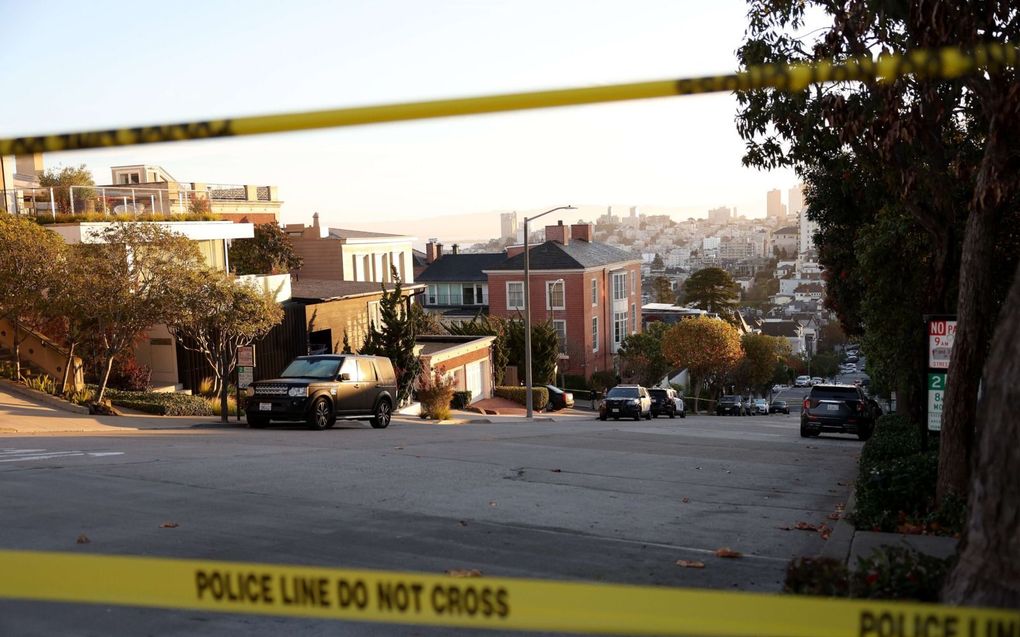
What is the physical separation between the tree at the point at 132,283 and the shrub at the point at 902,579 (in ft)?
65.2

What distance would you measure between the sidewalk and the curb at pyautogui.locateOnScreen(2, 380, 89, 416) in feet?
0.53

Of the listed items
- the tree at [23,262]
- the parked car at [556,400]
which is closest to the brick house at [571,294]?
the parked car at [556,400]

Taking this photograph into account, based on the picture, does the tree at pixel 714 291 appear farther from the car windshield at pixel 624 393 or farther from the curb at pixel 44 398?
the curb at pixel 44 398

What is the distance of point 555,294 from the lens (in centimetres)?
6312

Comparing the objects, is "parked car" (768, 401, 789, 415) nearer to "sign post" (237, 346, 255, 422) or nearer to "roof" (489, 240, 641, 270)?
"roof" (489, 240, 641, 270)

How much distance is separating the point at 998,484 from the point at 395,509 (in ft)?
22.2

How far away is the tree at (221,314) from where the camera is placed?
2370cm

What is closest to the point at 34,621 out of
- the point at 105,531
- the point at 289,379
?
the point at 105,531

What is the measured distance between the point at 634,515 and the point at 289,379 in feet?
40.7

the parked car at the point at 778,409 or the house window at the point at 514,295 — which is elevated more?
the house window at the point at 514,295

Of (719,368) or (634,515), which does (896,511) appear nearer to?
(634,515)

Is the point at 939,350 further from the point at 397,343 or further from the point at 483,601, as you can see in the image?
the point at 397,343

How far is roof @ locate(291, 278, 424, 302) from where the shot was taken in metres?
36.6

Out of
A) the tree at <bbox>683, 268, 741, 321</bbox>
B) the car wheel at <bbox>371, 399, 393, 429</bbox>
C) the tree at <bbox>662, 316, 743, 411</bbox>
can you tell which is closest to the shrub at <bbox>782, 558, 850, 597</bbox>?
the car wheel at <bbox>371, 399, 393, 429</bbox>
